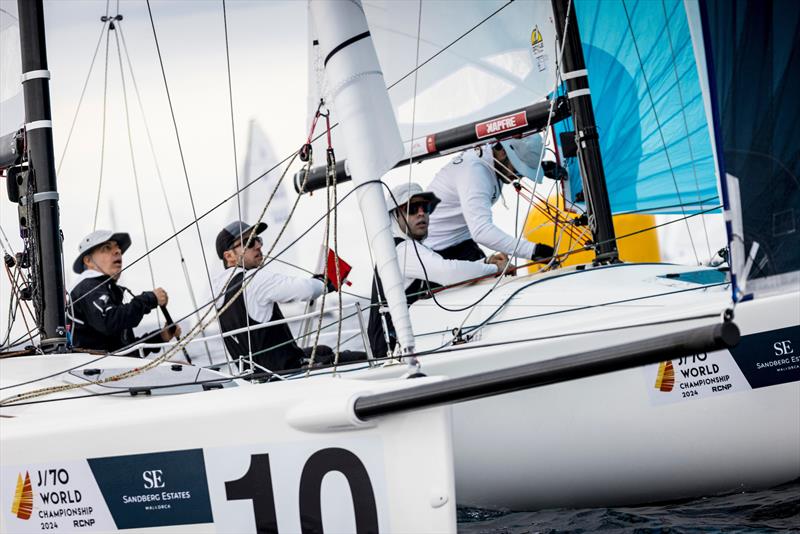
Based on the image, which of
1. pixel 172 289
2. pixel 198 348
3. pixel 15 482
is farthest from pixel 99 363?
pixel 172 289

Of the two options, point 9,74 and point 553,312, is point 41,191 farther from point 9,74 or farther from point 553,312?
point 553,312

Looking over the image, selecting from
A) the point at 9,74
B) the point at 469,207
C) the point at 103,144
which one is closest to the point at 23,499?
the point at 469,207

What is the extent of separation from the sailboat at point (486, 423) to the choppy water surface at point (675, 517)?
0.05 meters

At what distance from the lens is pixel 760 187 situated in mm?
2184

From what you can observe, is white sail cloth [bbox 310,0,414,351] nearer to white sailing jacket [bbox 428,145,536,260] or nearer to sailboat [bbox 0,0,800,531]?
sailboat [bbox 0,0,800,531]

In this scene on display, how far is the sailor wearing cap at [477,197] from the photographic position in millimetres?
4809

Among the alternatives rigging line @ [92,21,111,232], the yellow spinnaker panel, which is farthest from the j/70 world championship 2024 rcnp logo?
the yellow spinnaker panel

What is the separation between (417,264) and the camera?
4719mm

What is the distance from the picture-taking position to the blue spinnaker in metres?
5.46

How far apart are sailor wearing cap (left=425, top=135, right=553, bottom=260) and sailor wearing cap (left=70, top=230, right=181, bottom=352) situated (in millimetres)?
1401

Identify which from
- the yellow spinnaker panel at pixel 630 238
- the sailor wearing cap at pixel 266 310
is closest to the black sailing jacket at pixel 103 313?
the sailor wearing cap at pixel 266 310

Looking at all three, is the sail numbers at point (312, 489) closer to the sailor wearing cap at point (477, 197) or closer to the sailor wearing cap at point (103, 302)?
the sailor wearing cap at point (103, 302)

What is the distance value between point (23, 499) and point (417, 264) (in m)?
2.36

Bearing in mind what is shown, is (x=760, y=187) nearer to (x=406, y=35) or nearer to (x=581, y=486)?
(x=581, y=486)
